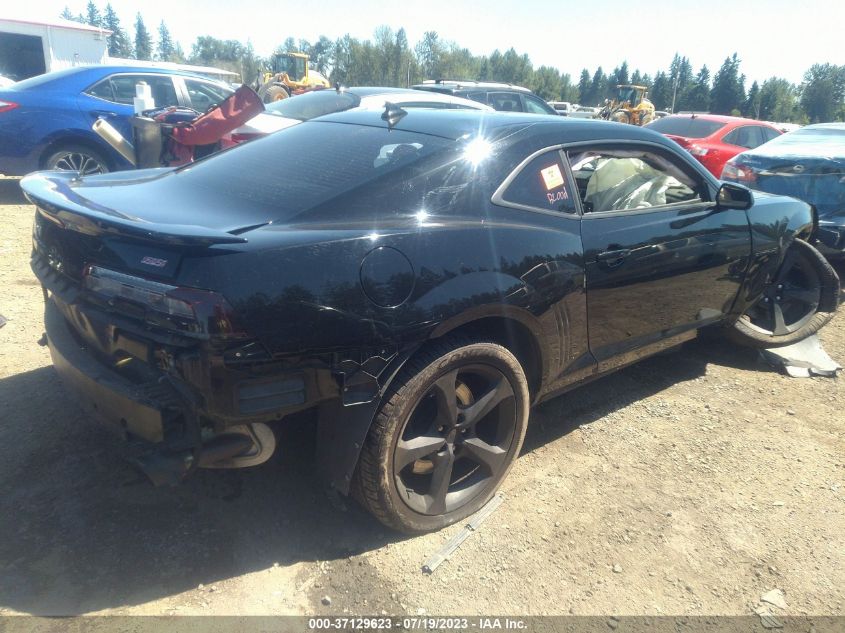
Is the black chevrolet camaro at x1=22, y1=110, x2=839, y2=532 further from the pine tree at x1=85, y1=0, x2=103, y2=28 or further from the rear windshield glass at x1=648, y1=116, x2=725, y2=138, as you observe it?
the pine tree at x1=85, y1=0, x2=103, y2=28

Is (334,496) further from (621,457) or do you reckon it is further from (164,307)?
(621,457)

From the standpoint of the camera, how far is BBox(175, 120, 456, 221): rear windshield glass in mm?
2346

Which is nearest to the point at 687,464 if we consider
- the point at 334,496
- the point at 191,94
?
the point at 334,496

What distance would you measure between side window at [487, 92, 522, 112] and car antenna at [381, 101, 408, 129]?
26.8 feet

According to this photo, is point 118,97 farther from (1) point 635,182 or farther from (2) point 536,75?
(2) point 536,75

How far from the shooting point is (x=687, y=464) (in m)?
3.12

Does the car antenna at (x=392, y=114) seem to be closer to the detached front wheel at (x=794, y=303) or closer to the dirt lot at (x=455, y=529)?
the dirt lot at (x=455, y=529)

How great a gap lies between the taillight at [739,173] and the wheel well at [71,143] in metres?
6.92

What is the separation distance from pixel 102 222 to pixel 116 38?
11011 centimetres

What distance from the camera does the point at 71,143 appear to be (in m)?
7.25

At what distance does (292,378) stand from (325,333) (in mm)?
178

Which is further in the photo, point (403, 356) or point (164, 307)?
point (403, 356)

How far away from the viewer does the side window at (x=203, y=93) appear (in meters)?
8.37

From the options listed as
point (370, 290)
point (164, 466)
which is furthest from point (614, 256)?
point (164, 466)
